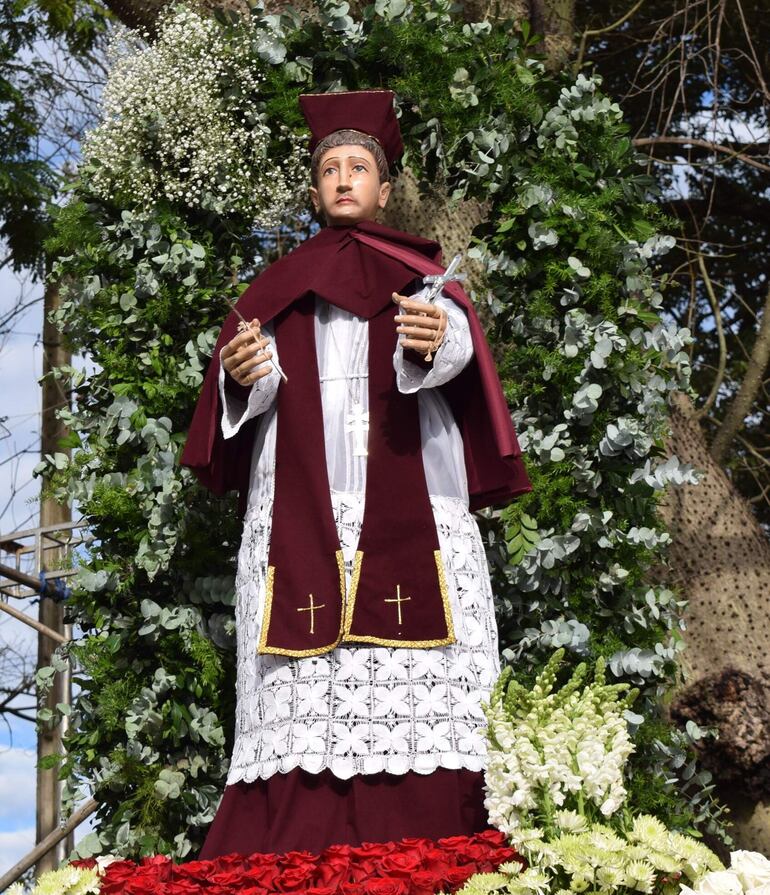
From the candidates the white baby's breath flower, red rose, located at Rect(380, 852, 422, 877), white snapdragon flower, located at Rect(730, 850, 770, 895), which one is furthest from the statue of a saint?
white snapdragon flower, located at Rect(730, 850, 770, 895)

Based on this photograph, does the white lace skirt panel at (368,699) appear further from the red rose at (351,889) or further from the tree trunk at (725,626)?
the tree trunk at (725,626)

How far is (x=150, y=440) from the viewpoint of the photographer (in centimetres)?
540

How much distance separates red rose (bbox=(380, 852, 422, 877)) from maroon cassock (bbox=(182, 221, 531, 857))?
0.55 m

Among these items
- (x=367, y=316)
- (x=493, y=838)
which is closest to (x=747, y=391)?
(x=367, y=316)

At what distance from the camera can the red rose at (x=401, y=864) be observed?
10.4 feet

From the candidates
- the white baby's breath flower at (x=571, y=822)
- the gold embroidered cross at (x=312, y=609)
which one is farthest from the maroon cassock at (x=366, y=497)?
the white baby's breath flower at (x=571, y=822)

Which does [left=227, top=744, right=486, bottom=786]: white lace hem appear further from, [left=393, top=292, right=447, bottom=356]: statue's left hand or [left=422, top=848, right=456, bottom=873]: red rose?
[left=393, top=292, right=447, bottom=356]: statue's left hand

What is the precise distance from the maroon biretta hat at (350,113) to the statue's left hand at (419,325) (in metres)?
0.96

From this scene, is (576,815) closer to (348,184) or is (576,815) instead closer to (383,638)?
(383,638)

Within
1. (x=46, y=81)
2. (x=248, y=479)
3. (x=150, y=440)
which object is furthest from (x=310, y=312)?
(x=46, y=81)

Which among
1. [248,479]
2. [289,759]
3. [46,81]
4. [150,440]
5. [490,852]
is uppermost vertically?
[46,81]

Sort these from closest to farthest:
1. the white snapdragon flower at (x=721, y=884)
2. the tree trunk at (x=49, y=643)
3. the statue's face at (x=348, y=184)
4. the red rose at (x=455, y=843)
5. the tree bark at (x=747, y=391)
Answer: the white snapdragon flower at (x=721, y=884) → the red rose at (x=455, y=843) → the statue's face at (x=348, y=184) → the tree bark at (x=747, y=391) → the tree trunk at (x=49, y=643)

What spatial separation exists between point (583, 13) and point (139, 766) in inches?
313

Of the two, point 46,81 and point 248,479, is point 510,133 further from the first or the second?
point 46,81
